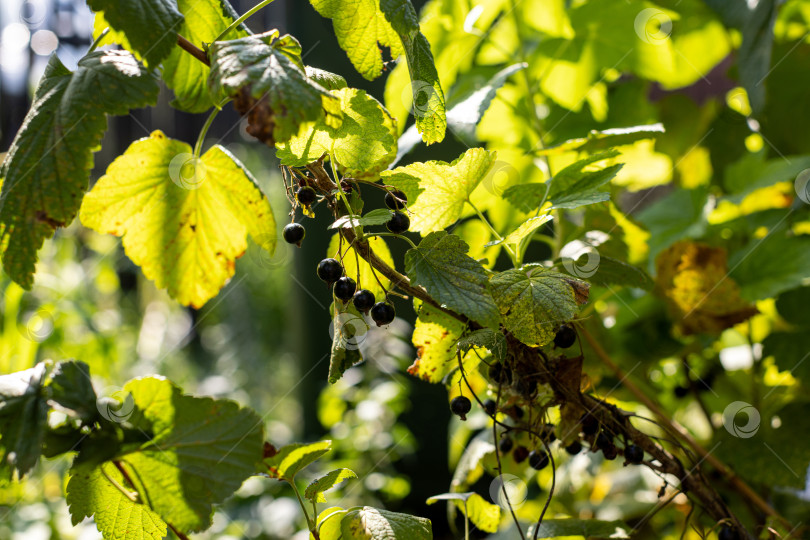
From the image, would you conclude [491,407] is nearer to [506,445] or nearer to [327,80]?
[506,445]

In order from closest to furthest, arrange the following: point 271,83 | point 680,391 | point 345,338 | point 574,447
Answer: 1. point 271,83
2. point 345,338
3. point 574,447
4. point 680,391

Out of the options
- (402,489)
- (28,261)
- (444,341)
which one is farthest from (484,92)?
(402,489)

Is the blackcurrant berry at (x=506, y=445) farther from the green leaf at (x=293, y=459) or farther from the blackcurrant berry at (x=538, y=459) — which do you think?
the green leaf at (x=293, y=459)

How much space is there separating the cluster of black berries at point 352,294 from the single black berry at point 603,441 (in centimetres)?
19

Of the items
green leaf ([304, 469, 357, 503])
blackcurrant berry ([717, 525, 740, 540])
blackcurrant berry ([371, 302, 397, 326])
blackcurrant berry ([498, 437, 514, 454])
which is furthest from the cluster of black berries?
blackcurrant berry ([717, 525, 740, 540])

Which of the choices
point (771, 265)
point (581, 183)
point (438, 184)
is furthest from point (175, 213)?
point (771, 265)

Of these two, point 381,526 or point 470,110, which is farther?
point 470,110

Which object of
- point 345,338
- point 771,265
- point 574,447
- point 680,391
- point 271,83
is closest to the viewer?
point 271,83

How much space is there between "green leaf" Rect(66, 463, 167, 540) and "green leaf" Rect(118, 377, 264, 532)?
24 mm

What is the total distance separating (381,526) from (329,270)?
16 cm

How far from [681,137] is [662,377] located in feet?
1.21

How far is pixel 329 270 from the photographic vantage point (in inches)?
15.5

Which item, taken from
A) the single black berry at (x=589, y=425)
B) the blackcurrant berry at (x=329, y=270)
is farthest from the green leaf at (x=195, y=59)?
the single black berry at (x=589, y=425)

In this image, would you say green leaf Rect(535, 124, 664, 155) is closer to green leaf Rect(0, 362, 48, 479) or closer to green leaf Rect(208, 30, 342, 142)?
green leaf Rect(208, 30, 342, 142)
